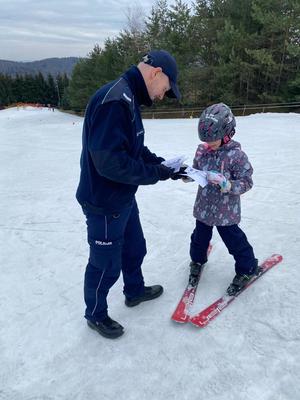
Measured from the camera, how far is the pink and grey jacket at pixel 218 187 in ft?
9.04

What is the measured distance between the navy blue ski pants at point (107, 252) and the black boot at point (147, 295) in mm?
259

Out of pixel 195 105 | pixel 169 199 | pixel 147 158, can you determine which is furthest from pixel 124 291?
pixel 195 105

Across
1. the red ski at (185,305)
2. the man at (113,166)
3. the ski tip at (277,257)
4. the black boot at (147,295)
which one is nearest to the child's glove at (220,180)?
the man at (113,166)

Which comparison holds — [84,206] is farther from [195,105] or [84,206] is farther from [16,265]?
[195,105]

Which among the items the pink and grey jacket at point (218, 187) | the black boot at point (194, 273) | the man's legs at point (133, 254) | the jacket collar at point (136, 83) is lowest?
the black boot at point (194, 273)

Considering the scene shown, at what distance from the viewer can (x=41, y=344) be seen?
8.74 feet

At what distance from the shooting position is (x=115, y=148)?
81.2 inches

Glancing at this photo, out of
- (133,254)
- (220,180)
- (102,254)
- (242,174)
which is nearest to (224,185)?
(220,180)

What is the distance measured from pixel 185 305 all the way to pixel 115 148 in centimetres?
151

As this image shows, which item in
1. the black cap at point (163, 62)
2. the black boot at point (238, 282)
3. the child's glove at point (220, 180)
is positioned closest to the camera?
the black cap at point (163, 62)

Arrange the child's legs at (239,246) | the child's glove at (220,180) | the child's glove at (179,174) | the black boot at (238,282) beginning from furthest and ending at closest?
1. the black boot at (238,282)
2. the child's legs at (239,246)
3. the child's glove at (220,180)
4. the child's glove at (179,174)

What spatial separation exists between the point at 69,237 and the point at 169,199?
5.73 ft

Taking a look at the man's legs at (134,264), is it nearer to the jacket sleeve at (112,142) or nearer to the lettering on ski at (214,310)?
the lettering on ski at (214,310)

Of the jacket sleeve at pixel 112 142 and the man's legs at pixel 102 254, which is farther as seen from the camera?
the man's legs at pixel 102 254
